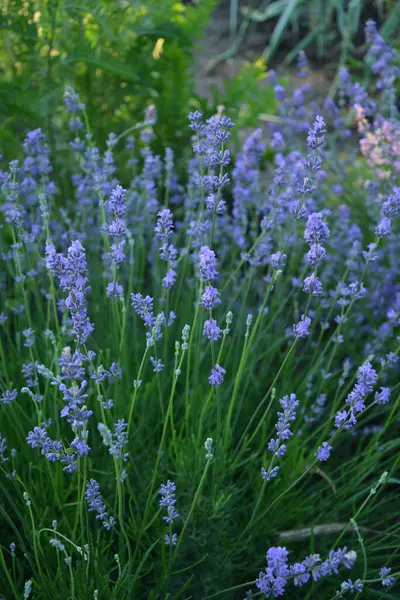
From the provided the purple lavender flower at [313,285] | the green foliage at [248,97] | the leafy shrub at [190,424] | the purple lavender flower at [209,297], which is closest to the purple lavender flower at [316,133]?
the leafy shrub at [190,424]

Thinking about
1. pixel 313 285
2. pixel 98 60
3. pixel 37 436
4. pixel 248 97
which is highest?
pixel 248 97

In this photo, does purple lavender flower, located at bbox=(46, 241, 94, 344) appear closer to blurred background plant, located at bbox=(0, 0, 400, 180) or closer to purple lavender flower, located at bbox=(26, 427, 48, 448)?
purple lavender flower, located at bbox=(26, 427, 48, 448)

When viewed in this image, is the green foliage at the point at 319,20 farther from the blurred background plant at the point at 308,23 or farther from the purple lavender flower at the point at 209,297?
the purple lavender flower at the point at 209,297

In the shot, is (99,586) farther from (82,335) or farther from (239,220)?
(239,220)

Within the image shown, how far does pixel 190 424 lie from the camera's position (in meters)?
1.97

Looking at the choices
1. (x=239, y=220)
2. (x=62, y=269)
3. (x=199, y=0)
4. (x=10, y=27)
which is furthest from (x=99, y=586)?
(x=199, y=0)

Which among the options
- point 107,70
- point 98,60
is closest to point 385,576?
point 98,60

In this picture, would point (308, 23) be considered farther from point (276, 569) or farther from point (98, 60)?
point (276, 569)

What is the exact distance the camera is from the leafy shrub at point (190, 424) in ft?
4.68

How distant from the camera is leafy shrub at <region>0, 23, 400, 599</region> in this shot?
1.43 meters

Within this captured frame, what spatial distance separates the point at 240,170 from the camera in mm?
2662

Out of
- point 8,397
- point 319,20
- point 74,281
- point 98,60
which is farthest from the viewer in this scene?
point 319,20

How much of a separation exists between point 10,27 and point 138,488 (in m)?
1.72

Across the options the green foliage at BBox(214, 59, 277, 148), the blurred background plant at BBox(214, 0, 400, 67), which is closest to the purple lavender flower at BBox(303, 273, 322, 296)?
the green foliage at BBox(214, 59, 277, 148)
